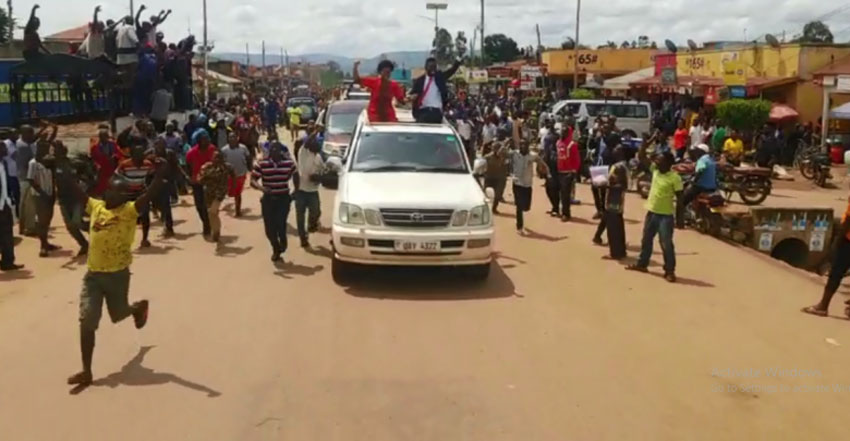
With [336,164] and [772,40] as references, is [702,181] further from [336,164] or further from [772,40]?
[772,40]

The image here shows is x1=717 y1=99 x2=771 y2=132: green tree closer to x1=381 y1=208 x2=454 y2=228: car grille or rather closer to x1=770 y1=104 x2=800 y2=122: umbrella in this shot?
x1=770 y1=104 x2=800 y2=122: umbrella

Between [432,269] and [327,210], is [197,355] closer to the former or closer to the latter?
[432,269]

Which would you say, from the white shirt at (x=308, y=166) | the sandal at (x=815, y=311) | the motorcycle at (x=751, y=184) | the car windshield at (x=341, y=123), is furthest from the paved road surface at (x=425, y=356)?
the car windshield at (x=341, y=123)

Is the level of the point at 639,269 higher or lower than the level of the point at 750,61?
lower

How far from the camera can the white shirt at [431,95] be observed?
14.5 meters

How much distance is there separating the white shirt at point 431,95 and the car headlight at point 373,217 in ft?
18.0

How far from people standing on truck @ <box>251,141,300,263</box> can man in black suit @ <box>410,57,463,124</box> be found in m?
3.99

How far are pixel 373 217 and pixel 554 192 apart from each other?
22.6ft

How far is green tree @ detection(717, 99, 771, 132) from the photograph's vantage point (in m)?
25.6

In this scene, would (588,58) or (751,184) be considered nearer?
(751,184)

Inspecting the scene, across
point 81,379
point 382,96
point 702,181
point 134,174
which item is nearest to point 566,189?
point 702,181

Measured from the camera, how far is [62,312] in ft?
29.0

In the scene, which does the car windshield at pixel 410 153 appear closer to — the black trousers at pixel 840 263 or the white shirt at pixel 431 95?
the white shirt at pixel 431 95

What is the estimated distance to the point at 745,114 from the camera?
2561 centimetres
